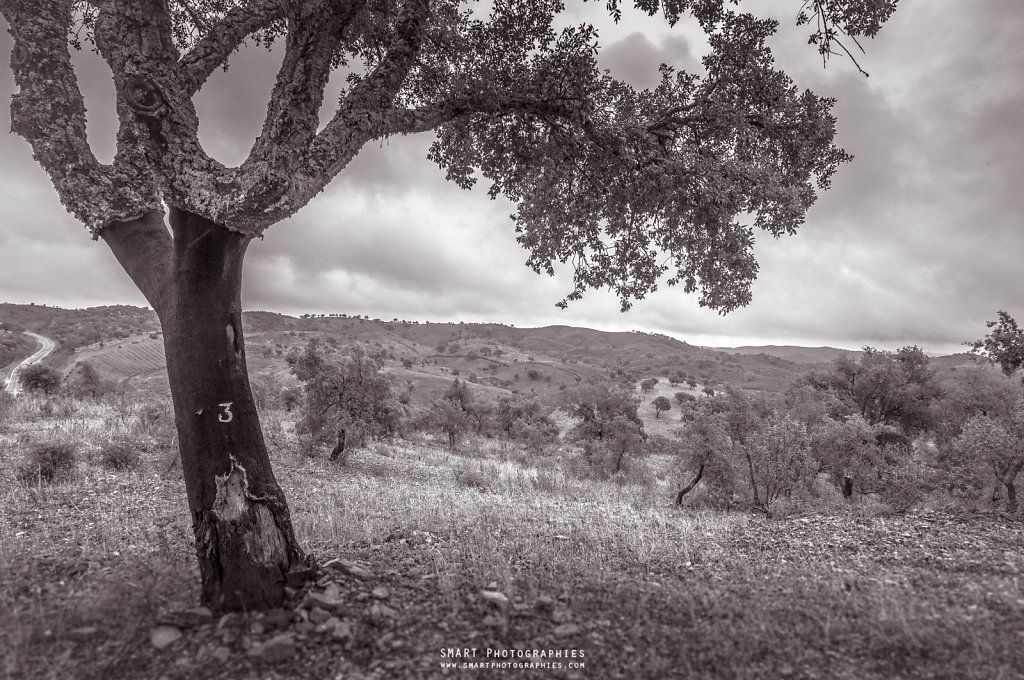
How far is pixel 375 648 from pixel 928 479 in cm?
1562

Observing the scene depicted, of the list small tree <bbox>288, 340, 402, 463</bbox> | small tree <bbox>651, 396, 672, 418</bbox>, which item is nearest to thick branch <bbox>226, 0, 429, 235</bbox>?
small tree <bbox>288, 340, 402, 463</bbox>

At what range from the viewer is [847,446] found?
47.4ft

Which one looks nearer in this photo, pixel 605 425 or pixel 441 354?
pixel 605 425

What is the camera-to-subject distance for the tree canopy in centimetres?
397

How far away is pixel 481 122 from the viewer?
244 inches

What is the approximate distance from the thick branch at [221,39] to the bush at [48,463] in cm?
916

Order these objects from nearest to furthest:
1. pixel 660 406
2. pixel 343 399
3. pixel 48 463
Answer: pixel 48 463, pixel 343 399, pixel 660 406

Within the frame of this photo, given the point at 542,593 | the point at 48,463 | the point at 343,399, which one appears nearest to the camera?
the point at 542,593

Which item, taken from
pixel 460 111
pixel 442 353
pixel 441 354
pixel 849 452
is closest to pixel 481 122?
pixel 460 111

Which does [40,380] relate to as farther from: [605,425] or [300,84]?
[300,84]

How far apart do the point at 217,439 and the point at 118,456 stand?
33.3 ft

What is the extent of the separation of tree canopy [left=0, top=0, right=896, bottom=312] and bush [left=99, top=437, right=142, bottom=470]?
9.35 metres

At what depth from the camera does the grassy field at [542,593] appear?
3170 mm

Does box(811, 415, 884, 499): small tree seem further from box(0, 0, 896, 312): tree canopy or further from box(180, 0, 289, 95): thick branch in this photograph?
box(180, 0, 289, 95): thick branch
